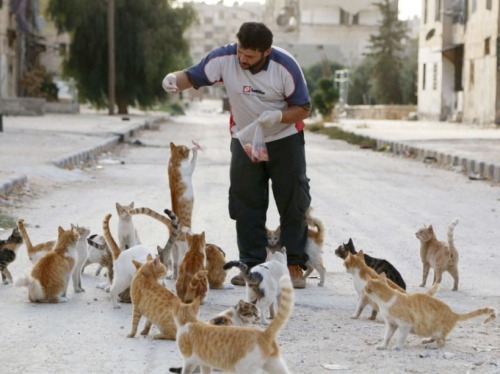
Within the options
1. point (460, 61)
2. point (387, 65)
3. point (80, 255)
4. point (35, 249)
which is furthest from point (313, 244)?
point (387, 65)

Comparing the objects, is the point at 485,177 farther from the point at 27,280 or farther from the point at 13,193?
the point at 27,280

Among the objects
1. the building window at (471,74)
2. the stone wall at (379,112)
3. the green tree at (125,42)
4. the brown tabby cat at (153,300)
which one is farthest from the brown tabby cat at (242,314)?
the stone wall at (379,112)

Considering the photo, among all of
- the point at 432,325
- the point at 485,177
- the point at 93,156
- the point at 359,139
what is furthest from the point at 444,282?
the point at 359,139

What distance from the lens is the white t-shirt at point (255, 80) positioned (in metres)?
7.44

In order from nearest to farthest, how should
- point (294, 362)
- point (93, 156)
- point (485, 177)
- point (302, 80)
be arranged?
point (294, 362) → point (302, 80) → point (485, 177) → point (93, 156)

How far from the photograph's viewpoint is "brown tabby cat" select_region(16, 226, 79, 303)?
22.6ft

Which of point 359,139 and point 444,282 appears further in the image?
point 359,139

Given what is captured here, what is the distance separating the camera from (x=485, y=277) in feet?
27.5

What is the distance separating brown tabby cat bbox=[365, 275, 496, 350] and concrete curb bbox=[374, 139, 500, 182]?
13484mm

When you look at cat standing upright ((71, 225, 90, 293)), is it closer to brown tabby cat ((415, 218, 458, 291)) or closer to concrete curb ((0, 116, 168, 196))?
brown tabby cat ((415, 218, 458, 291))

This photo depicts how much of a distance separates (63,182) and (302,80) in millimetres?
9514

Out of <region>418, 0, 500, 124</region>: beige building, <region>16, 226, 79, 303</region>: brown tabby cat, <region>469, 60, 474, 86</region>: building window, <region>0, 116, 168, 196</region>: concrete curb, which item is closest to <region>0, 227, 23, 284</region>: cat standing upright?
<region>16, 226, 79, 303</region>: brown tabby cat

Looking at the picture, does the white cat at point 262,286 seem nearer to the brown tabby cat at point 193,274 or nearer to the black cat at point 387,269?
the brown tabby cat at point 193,274

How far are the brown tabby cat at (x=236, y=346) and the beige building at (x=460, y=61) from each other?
38.6 meters
